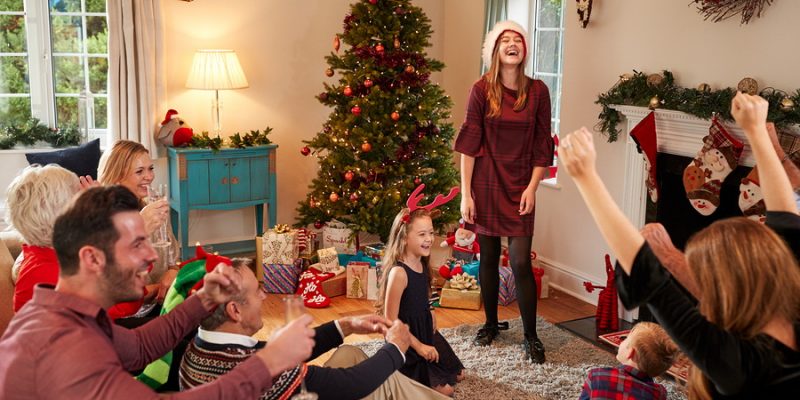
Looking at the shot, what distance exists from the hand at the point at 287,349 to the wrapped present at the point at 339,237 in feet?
12.3

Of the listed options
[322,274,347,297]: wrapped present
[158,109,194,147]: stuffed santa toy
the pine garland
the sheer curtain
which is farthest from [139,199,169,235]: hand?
the sheer curtain

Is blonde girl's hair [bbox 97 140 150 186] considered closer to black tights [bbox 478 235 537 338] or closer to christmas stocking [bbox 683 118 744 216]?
black tights [bbox 478 235 537 338]

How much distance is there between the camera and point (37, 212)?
2.59 meters

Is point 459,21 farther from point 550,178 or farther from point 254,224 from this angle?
point 254,224

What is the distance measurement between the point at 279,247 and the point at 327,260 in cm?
32

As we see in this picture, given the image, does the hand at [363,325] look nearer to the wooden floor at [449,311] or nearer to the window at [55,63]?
the wooden floor at [449,311]

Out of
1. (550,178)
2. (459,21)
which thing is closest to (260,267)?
(550,178)

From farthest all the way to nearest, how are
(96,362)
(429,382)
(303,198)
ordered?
1. (303,198)
2. (429,382)
3. (96,362)

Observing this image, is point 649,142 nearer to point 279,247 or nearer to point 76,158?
point 279,247

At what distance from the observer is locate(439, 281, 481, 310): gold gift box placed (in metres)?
4.82

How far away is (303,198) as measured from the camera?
627 cm

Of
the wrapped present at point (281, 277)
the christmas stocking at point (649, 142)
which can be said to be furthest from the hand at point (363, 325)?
the wrapped present at point (281, 277)

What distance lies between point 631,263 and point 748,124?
18.9 inches

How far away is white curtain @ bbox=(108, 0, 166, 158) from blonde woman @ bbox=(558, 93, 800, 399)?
4420 millimetres
